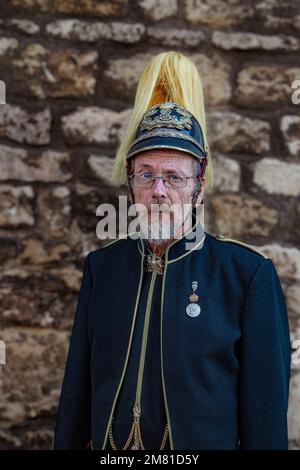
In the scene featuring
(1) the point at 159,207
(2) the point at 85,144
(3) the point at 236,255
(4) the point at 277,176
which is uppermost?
(2) the point at 85,144

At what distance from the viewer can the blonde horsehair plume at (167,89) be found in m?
1.96

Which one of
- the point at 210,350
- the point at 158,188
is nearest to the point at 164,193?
the point at 158,188

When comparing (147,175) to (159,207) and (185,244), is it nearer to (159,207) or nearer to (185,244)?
(159,207)

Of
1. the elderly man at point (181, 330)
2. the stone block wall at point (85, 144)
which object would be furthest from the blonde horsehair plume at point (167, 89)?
the stone block wall at point (85, 144)

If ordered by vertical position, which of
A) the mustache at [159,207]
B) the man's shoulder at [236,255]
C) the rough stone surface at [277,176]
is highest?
the rough stone surface at [277,176]

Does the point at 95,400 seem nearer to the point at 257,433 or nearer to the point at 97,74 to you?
the point at 257,433

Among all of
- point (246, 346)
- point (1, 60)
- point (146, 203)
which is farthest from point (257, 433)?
point (1, 60)

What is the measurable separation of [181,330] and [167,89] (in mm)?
765

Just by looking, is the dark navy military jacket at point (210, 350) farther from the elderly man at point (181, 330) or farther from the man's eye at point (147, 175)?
the man's eye at point (147, 175)

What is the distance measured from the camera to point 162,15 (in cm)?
270

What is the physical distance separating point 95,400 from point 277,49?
5.58ft

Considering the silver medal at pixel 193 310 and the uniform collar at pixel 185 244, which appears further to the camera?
the uniform collar at pixel 185 244

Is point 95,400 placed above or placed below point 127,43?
below

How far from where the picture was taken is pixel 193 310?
178 centimetres
